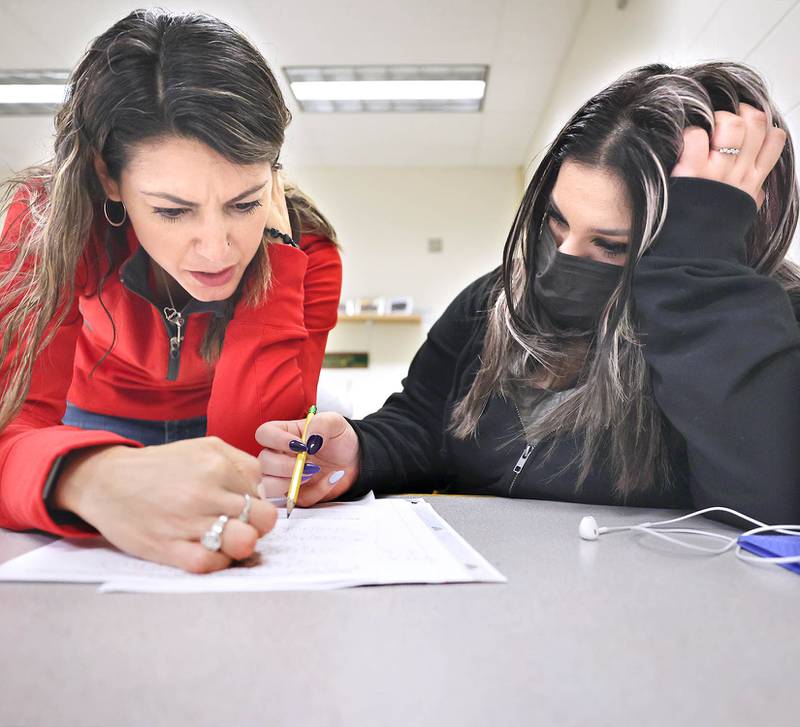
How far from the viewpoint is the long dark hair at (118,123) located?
2.62 feet

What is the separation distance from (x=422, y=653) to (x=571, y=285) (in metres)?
0.66

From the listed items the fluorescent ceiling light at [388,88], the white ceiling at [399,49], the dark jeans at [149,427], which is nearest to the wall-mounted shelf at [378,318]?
the white ceiling at [399,49]

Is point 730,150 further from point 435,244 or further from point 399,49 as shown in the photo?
point 435,244

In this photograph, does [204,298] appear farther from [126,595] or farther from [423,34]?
[423,34]

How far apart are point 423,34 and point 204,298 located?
221 centimetres

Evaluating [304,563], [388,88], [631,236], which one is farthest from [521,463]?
[388,88]

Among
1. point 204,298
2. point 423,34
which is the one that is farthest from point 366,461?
point 423,34

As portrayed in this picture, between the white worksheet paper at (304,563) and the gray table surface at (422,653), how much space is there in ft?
0.05

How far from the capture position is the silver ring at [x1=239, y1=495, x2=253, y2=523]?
20.5 inches

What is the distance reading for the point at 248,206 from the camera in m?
0.89

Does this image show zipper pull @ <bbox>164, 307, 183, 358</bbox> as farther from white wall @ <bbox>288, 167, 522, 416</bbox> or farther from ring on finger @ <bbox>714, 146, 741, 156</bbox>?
white wall @ <bbox>288, 167, 522, 416</bbox>

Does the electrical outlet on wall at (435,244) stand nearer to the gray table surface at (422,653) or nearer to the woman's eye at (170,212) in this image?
the woman's eye at (170,212)

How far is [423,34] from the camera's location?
2.70 m

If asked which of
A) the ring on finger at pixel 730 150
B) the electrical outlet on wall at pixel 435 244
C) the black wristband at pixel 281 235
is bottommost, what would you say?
the black wristband at pixel 281 235
